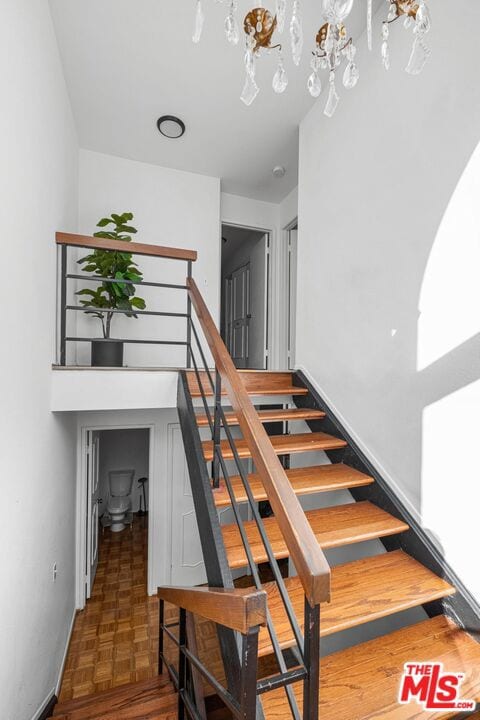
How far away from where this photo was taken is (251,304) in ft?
15.2

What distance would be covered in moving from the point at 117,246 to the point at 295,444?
1.73 meters

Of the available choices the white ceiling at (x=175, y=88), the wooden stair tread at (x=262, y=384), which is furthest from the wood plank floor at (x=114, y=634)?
the white ceiling at (x=175, y=88)

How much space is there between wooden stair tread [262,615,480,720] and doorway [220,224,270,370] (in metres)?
3.04

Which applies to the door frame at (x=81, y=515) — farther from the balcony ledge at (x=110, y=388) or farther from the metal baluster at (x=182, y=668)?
the metal baluster at (x=182, y=668)

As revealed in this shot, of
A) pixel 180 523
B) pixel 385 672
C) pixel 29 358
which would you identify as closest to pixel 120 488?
pixel 180 523

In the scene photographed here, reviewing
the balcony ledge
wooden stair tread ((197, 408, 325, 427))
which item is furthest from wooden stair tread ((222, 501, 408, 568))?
the balcony ledge

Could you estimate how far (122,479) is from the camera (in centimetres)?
501

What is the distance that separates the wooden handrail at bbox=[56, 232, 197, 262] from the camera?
Answer: 2.16 m

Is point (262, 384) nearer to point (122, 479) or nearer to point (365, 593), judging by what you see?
point (365, 593)

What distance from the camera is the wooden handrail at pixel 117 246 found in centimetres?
216

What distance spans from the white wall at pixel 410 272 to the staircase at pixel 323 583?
0.21m

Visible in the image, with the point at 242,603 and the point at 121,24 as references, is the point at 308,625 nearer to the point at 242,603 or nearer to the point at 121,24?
the point at 242,603

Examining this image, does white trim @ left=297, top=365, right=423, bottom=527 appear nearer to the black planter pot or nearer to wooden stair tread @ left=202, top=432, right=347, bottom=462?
wooden stair tread @ left=202, top=432, right=347, bottom=462

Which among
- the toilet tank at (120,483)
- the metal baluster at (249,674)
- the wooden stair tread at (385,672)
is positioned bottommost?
the toilet tank at (120,483)
